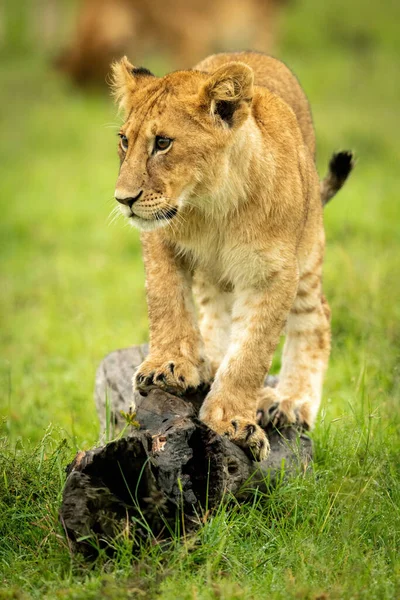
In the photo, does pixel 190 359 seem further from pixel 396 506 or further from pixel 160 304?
pixel 396 506

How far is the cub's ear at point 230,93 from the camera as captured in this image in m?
3.57

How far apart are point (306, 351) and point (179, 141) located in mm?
1465

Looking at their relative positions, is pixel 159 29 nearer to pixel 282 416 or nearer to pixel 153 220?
pixel 282 416

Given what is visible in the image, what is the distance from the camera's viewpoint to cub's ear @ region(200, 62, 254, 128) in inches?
141

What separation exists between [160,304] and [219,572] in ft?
4.21

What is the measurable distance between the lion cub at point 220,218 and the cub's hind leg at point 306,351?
0.10 ft

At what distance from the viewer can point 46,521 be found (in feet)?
10.7

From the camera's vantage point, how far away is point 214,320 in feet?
15.0

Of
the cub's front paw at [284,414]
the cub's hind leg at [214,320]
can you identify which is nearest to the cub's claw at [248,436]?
the cub's front paw at [284,414]

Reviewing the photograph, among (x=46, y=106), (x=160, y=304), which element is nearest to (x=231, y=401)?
(x=160, y=304)

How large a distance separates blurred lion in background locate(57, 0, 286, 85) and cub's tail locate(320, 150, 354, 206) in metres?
12.0

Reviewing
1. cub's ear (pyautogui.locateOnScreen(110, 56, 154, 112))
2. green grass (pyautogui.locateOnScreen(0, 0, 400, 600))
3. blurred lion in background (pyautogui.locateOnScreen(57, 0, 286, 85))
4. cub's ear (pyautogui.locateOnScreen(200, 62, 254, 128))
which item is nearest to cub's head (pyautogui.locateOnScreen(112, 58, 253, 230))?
cub's ear (pyautogui.locateOnScreen(200, 62, 254, 128))

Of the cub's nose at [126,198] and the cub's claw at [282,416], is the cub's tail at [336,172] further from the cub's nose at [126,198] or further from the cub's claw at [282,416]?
the cub's nose at [126,198]

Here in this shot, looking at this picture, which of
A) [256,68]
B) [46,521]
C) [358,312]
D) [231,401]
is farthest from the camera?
[358,312]
